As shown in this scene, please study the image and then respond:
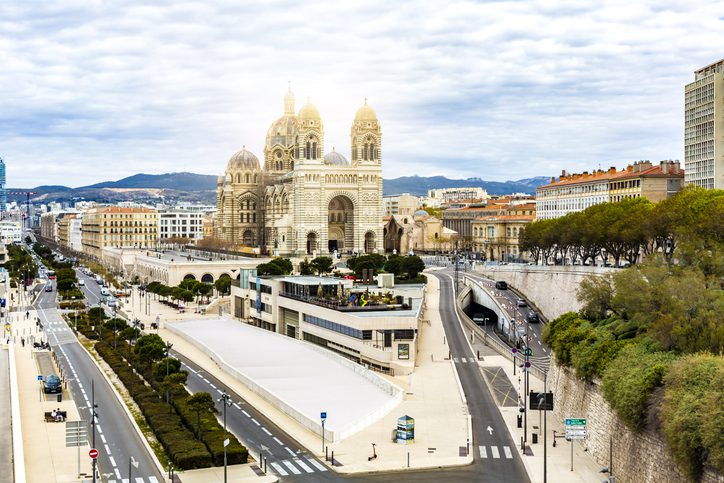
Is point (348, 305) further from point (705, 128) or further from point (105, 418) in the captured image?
point (705, 128)

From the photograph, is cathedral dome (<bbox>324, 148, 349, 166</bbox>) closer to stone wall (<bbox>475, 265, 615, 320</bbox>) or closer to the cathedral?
the cathedral

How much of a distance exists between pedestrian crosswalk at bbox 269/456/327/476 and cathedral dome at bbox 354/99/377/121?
13107cm

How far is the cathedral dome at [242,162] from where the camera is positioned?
19575 cm

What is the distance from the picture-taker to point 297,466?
47.6m

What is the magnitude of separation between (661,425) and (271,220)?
149 meters

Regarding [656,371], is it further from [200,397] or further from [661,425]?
[200,397]

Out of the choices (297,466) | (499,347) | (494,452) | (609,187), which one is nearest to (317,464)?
(297,466)

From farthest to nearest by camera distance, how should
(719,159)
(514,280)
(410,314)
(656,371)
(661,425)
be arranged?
1. (514,280)
2. (719,159)
3. (410,314)
4. (656,371)
5. (661,425)

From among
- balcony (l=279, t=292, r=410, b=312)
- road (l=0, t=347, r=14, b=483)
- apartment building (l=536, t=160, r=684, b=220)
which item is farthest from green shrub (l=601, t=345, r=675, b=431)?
apartment building (l=536, t=160, r=684, b=220)

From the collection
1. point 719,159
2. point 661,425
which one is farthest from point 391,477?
point 719,159

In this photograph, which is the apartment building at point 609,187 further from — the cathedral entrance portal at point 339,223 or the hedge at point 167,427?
the hedge at point 167,427

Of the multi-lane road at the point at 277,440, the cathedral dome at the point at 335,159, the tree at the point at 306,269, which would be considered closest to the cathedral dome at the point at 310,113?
the cathedral dome at the point at 335,159

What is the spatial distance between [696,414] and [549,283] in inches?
2872

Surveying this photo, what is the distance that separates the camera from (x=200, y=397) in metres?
53.5
